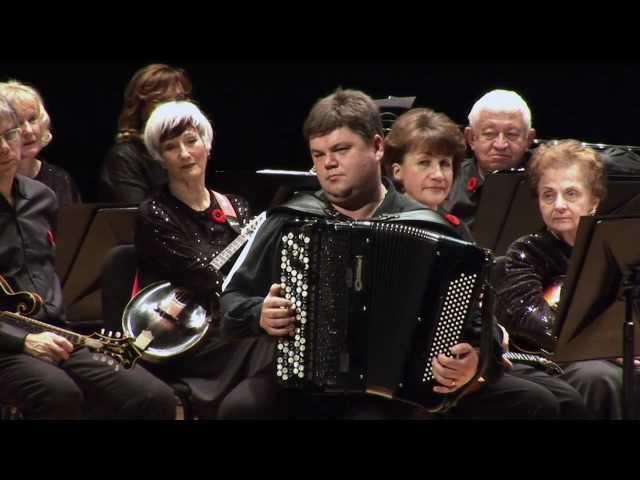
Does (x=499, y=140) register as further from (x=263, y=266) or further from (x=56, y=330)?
(x=56, y=330)

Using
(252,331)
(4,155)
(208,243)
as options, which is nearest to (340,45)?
(208,243)

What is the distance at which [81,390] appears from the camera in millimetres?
3605

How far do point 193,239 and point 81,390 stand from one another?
2.10 feet

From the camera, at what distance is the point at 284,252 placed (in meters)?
2.96

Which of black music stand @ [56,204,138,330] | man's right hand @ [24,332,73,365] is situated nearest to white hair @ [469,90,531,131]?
black music stand @ [56,204,138,330]

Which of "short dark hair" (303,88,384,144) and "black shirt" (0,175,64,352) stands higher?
"short dark hair" (303,88,384,144)

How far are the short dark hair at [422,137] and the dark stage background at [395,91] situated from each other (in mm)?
1950

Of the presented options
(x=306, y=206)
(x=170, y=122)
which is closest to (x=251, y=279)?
(x=306, y=206)

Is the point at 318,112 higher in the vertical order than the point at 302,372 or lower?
higher

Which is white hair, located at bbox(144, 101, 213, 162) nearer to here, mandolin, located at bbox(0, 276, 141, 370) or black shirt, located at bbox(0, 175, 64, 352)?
black shirt, located at bbox(0, 175, 64, 352)

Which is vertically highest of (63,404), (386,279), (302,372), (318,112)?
(318,112)

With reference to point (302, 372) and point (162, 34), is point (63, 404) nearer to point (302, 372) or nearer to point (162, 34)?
point (302, 372)

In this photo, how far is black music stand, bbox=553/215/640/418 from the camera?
3.19 m

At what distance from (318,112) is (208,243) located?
0.84 meters
